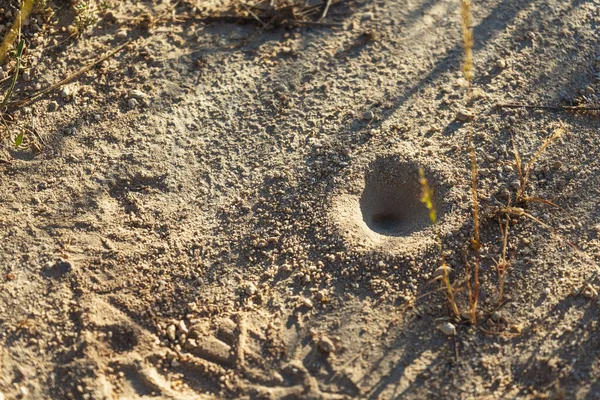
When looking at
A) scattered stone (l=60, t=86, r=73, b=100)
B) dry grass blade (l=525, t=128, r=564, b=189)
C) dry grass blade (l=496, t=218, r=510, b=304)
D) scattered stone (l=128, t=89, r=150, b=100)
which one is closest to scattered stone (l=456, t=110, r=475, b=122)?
dry grass blade (l=525, t=128, r=564, b=189)

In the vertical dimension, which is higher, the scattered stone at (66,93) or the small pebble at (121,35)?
the small pebble at (121,35)

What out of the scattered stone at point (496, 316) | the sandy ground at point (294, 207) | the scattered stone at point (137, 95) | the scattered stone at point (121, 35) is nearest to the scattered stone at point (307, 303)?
the sandy ground at point (294, 207)

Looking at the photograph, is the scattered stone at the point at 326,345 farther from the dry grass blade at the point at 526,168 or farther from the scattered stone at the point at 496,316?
the dry grass blade at the point at 526,168

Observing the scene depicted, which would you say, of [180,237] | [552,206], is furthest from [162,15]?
[552,206]

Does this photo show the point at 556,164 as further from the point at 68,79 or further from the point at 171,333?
the point at 68,79

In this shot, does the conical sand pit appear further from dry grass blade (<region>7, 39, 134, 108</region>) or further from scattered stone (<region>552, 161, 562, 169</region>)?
dry grass blade (<region>7, 39, 134, 108</region>)

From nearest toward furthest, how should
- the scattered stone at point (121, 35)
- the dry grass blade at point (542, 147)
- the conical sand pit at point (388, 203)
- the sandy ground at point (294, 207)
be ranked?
the sandy ground at point (294, 207)
the conical sand pit at point (388, 203)
the dry grass blade at point (542, 147)
the scattered stone at point (121, 35)
